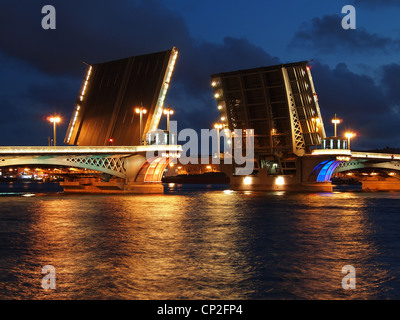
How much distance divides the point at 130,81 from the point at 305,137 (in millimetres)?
22802

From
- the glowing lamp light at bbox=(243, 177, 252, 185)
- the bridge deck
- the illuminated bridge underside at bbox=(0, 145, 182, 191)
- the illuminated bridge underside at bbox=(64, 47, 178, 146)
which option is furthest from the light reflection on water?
the glowing lamp light at bbox=(243, 177, 252, 185)

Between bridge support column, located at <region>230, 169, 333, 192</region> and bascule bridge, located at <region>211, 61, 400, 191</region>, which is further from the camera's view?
bridge support column, located at <region>230, 169, 333, 192</region>

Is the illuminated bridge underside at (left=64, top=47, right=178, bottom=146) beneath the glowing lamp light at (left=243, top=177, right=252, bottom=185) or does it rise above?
above

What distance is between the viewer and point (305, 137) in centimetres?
6228

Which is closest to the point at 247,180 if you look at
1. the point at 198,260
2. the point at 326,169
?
the point at 326,169

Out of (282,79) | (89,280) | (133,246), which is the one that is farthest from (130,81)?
(89,280)

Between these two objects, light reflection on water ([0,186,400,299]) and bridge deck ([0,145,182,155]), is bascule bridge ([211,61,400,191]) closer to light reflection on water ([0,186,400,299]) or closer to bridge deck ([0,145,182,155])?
bridge deck ([0,145,182,155])

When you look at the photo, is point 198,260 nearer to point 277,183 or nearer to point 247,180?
point 277,183

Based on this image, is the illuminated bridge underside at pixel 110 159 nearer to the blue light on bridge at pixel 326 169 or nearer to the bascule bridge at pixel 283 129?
the bascule bridge at pixel 283 129

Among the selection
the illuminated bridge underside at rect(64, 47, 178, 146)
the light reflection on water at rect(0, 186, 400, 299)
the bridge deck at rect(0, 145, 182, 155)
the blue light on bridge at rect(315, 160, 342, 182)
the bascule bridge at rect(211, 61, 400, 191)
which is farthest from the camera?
the blue light on bridge at rect(315, 160, 342, 182)

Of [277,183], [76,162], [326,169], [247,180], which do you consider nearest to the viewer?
[76,162]

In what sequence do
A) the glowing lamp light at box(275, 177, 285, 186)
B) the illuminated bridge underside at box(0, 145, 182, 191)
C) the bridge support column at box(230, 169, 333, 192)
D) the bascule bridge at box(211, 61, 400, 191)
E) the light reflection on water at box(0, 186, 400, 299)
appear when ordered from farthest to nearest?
1. the glowing lamp light at box(275, 177, 285, 186)
2. the bridge support column at box(230, 169, 333, 192)
3. the bascule bridge at box(211, 61, 400, 191)
4. the illuminated bridge underside at box(0, 145, 182, 191)
5. the light reflection on water at box(0, 186, 400, 299)

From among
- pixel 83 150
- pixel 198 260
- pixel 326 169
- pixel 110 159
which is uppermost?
pixel 83 150
